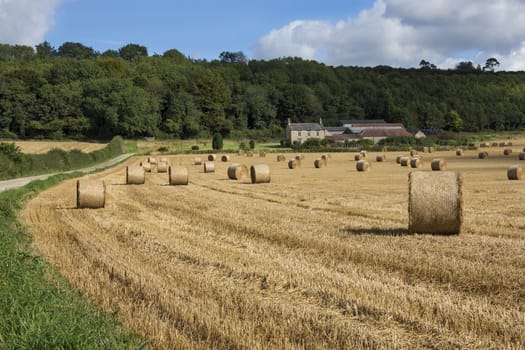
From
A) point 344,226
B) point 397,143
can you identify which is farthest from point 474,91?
point 344,226

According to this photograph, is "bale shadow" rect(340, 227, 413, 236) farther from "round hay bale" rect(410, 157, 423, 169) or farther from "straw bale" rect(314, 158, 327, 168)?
"straw bale" rect(314, 158, 327, 168)

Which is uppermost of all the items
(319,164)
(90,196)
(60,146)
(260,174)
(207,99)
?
(207,99)

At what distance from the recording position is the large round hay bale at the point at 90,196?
18.9 metres

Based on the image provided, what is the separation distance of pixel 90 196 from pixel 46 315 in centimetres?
1331

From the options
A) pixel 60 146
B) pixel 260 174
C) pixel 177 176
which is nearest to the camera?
pixel 177 176

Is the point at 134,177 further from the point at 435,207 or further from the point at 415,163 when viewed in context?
the point at 415,163

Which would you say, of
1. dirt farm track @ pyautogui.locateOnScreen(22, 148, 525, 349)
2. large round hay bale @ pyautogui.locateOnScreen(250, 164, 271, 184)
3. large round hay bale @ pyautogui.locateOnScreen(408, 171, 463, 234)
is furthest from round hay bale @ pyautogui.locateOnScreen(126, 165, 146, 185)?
large round hay bale @ pyautogui.locateOnScreen(408, 171, 463, 234)

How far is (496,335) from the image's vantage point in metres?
6.19

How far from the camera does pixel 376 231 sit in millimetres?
12805

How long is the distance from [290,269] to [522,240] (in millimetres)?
4558

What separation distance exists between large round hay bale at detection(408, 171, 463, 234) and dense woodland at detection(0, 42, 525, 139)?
100390 mm

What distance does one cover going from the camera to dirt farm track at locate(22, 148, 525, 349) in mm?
6391

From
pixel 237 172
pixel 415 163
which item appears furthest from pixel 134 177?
pixel 415 163

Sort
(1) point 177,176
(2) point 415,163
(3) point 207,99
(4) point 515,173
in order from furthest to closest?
(3) point 207,99 → (2) point 415,163 → (1) point 177,176 → (4) point 515,173
